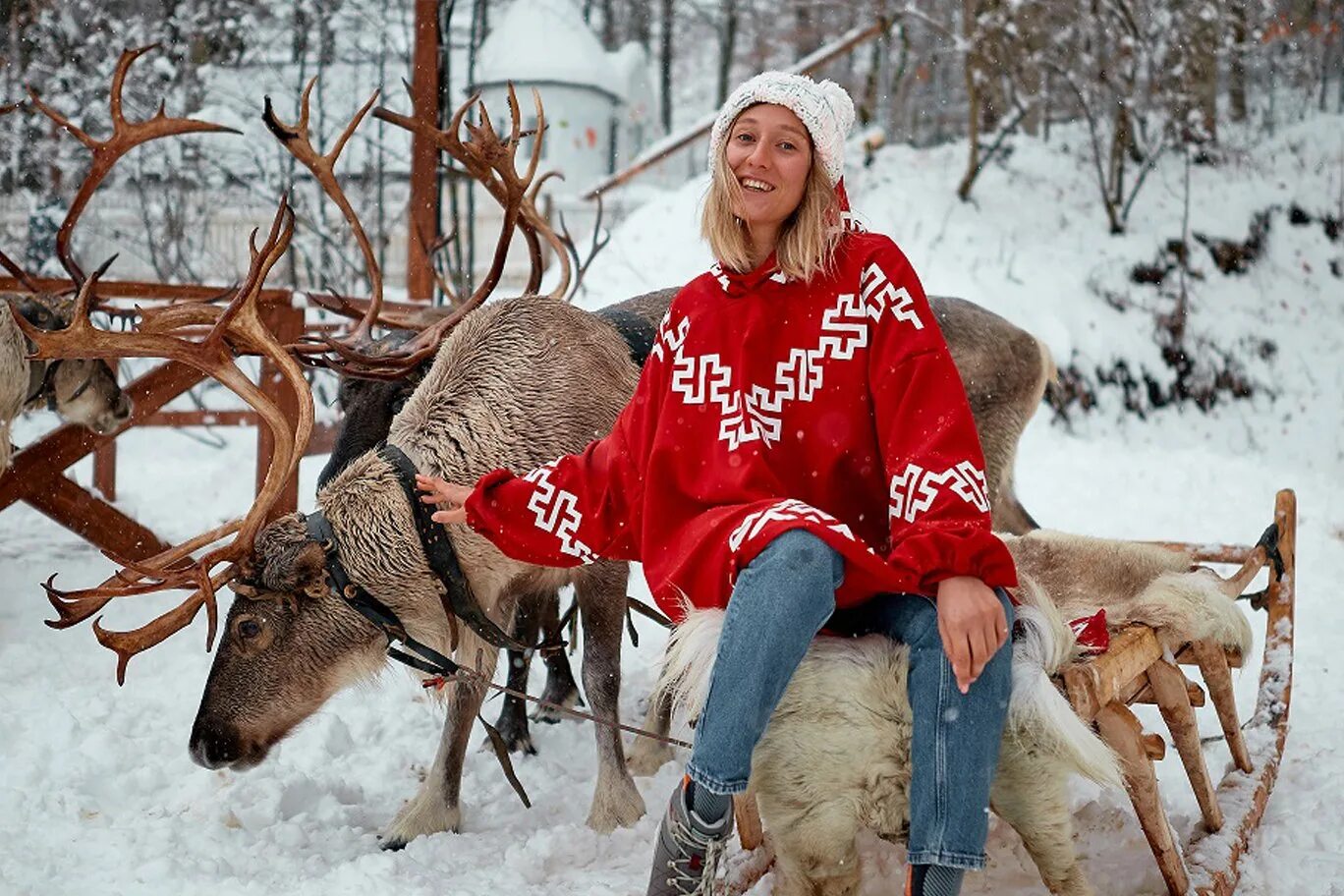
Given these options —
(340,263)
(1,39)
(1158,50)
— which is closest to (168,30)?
(1,39)

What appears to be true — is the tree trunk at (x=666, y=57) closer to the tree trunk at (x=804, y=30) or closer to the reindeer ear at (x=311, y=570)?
the tree trunk at (x=804, y=30)

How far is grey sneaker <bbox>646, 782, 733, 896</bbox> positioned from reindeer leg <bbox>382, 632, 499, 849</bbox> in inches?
49.3

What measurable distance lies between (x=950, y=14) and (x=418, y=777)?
12431mm

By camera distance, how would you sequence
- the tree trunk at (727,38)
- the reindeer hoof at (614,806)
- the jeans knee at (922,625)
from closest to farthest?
the jeans knee at (922,625), the reindeer hoof at (614,806), the tree trunk at (727,38)

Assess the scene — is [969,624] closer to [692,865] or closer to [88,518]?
[692,865]

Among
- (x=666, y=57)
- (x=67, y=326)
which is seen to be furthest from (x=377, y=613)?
(x=666, y=57)

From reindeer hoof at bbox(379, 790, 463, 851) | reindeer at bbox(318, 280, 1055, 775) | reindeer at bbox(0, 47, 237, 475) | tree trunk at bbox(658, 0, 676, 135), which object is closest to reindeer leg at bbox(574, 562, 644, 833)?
reindeer at bbox(318, 280, 1055, 775)

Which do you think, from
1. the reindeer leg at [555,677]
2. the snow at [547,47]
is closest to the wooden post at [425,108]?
the reindeer leg at [555,677]

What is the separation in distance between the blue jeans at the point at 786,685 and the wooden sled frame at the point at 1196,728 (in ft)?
0.98

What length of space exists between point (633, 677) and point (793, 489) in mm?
2689

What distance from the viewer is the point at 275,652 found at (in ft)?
9.87

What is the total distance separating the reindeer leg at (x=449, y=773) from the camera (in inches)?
133

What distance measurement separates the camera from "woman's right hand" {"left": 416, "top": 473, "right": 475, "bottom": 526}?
268 centimetres

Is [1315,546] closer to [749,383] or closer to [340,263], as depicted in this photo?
[749,383]
